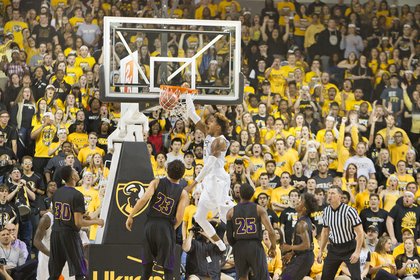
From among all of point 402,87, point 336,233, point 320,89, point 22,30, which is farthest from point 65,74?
point 336,233

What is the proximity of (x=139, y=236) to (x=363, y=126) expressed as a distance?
8.47 metres

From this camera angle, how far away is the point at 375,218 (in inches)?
846

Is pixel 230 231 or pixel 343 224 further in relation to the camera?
pixel 343 224

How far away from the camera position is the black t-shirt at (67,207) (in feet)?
51.5

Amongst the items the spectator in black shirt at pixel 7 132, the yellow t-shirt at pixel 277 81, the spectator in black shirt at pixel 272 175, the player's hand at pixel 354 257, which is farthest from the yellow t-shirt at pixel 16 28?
the player's hand at pixel 354 257

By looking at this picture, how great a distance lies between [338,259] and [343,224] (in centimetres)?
53

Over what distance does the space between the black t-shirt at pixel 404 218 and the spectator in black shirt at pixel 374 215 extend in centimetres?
19

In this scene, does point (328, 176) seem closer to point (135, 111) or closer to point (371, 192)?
point (371, 192)

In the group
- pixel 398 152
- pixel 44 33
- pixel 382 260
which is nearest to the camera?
pixel 382 260

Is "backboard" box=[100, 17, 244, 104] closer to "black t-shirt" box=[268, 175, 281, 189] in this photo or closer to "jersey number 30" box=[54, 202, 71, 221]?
"jersey number 30" box=[54, 202, 71, 221]

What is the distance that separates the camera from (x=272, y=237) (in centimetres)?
1573

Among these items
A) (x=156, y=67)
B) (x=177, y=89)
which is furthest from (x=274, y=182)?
(x=177, y=89)

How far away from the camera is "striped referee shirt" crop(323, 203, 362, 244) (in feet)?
55.1

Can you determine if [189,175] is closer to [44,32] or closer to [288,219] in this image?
[288,219]
